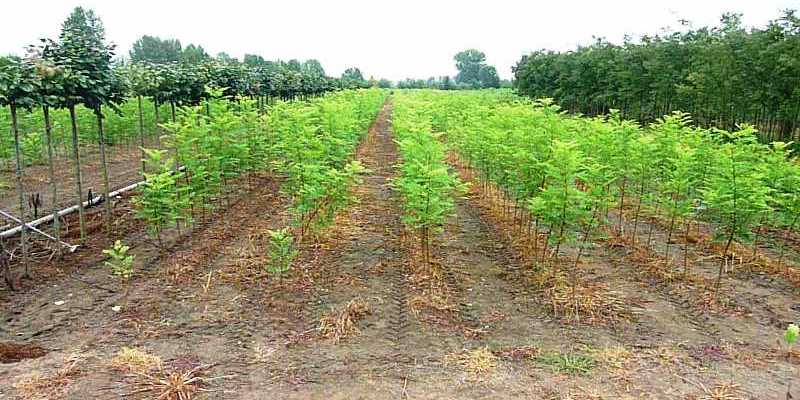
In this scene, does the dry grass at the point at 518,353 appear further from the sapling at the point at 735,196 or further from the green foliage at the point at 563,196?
the sapling at the point at 735,196

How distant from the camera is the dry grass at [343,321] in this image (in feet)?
22.3

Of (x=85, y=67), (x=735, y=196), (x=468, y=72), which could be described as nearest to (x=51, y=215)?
(x=85, y=67)

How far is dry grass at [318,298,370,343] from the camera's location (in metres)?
6.80

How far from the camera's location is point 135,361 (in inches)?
237

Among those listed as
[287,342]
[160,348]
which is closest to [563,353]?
[287,342]

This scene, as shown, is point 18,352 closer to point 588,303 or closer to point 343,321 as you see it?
point 343,321

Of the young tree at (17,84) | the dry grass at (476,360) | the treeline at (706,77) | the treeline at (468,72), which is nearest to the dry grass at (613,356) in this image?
the dry grass at (476,360)

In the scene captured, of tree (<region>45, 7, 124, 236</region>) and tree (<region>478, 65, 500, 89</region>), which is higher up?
tree (<region>478, 65, 500, 89</region>)

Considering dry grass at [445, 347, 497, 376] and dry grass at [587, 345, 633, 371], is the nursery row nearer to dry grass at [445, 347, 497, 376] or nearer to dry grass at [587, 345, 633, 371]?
dry grass at [587, 345, 633, 371]

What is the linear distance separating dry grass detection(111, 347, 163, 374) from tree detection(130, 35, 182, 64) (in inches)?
2613

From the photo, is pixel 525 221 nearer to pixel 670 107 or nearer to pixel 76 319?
pixel 76 319

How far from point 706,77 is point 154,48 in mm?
65278

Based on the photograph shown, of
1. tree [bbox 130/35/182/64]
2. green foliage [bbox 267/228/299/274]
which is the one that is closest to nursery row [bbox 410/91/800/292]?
green foliage [bbox 267/228/299/274]

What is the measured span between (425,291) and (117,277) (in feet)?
13.9
